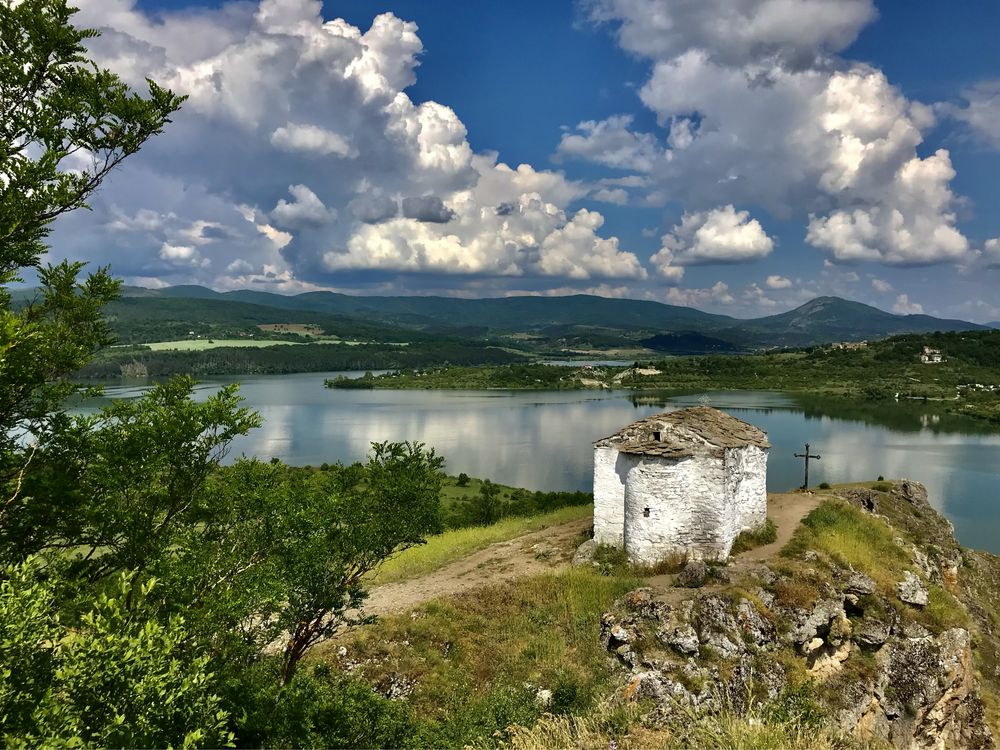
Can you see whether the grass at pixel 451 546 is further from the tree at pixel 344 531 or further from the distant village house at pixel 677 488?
the tree at pixel 344 531

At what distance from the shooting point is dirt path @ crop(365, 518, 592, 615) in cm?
2106

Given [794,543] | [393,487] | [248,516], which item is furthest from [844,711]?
[248,516]

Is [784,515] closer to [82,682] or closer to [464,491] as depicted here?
[82,682]

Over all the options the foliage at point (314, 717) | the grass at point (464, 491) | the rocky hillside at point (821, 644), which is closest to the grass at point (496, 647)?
the rocky hillside at point (821, 644)

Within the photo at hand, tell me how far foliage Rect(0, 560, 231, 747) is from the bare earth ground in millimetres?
14514

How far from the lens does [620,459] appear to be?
22.7 meters

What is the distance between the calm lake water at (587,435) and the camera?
60875 mm

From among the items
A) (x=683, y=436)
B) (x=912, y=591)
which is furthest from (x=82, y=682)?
(x=912, y=591)

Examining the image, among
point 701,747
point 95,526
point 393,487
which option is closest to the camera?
point 701,747

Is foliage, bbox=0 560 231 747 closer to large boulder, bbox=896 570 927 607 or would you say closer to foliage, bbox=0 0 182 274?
foliage, bbox=0 0 182 274

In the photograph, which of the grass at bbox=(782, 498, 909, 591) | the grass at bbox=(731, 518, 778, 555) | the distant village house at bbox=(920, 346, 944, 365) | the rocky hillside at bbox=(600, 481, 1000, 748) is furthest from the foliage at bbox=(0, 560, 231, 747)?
the distant village house at bbox=(920, 346, 944, 365)

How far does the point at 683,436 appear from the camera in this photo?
2136cm

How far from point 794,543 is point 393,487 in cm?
1727

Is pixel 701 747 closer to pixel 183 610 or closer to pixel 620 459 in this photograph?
pixel 183 610
